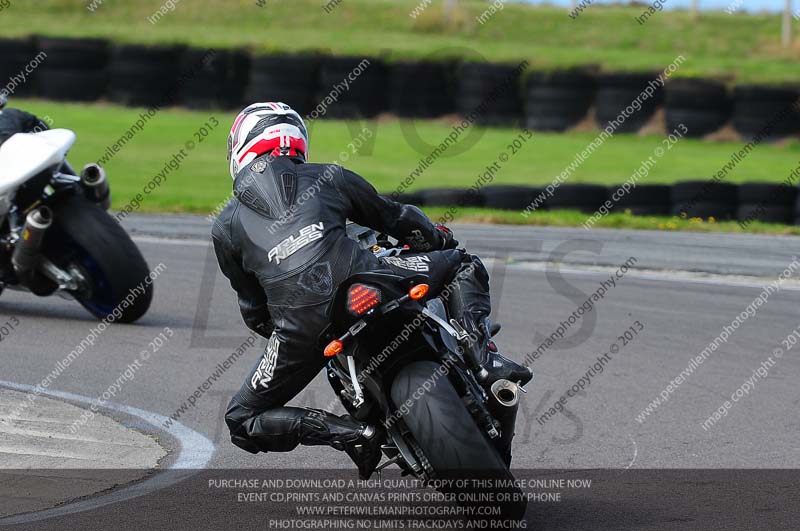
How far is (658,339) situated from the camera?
8523 millimetres

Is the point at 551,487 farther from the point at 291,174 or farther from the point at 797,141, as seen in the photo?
the point at 797,141

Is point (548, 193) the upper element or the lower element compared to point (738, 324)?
lower

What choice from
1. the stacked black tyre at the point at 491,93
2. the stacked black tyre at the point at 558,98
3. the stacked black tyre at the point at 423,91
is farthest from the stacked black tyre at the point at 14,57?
the stacked black tyre at the point at 558,98

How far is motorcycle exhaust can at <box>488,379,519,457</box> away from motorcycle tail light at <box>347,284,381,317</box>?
605 mm

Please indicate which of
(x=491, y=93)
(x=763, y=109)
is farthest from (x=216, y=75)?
(x=763, y=109)

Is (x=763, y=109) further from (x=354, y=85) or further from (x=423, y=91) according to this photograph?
(x=354, y=85)

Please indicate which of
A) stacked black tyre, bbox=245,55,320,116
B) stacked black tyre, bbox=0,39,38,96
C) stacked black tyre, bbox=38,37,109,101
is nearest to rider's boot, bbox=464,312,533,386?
stacked black tyre, bbox=245,55,320,116

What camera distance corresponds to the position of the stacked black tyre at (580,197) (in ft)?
50.3

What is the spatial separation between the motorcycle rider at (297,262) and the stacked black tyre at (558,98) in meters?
19.4

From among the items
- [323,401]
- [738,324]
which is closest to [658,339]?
[738,324]

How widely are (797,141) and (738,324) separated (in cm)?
1483

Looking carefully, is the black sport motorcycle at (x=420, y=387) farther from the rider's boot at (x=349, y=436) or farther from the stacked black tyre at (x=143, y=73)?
the stacked black tyre at (x=143, y=73)

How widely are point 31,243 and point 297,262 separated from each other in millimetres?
4574

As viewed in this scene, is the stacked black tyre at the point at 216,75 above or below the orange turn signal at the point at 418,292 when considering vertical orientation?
below
